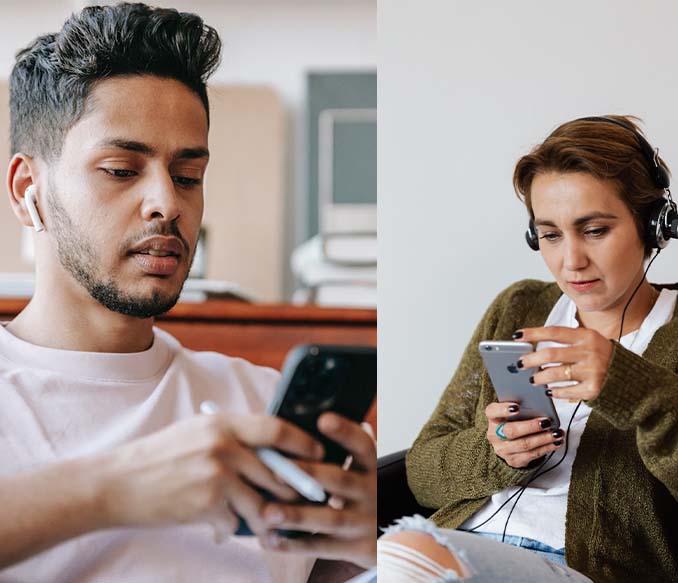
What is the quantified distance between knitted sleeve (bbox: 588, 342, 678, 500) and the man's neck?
59 cm

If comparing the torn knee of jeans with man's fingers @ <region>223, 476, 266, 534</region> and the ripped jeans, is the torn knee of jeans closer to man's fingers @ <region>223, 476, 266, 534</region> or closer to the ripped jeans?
the ripped jeans

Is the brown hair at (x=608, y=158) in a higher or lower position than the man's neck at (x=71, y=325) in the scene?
higher

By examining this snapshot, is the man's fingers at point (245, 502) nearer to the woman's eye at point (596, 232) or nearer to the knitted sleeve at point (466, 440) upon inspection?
the knitted sleeve at point (466, 440)

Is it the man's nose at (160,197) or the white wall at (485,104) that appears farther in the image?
the white wall at (485,104)

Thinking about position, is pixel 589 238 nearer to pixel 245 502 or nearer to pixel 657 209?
pixel 657 209

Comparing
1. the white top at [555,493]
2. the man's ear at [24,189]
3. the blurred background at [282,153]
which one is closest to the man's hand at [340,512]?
the blurred background at [282,153]

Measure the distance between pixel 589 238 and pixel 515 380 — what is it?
24 cm

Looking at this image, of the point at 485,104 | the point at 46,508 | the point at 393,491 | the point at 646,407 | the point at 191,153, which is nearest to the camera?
the point at 46,508

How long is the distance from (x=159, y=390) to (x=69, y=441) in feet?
0.36

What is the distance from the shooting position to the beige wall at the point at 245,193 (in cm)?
104

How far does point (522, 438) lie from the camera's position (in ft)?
4.03

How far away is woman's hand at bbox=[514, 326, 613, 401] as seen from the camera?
1.13m

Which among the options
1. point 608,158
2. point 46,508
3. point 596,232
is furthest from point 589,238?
point 46,508

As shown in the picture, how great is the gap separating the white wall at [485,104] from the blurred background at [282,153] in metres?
0.27
